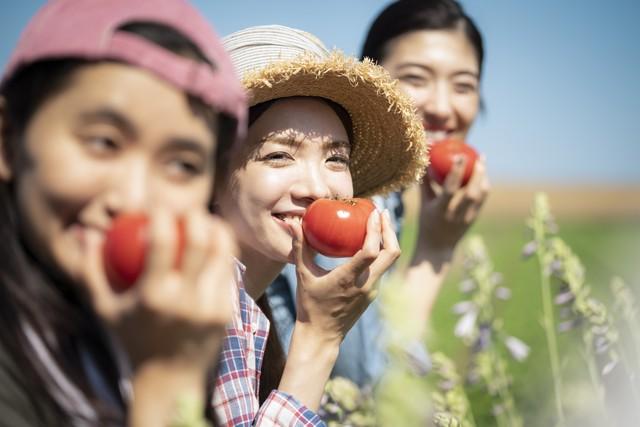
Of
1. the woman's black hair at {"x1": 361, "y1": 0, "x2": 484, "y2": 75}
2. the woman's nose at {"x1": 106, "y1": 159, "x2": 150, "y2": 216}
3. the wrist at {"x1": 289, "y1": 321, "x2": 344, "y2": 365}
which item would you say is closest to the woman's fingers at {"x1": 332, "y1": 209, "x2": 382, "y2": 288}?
the wrist at {"x1": 289, "y1": 321, "x2": 344, "y2": 365}

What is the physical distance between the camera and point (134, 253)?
114cm

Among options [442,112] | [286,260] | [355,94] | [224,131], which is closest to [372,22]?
[442,112]

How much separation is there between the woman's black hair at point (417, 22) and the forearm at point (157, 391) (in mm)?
2623

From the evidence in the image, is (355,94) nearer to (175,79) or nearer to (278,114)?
(278,114)

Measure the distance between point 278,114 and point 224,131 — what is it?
Result: 846 mm

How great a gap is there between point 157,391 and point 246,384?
2.74ft

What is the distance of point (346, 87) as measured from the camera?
2.32 metres

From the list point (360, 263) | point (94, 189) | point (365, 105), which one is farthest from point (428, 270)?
point (94, 189)

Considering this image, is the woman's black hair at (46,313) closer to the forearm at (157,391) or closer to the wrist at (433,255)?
the forearm at (157,391)

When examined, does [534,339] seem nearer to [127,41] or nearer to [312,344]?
[312,344]

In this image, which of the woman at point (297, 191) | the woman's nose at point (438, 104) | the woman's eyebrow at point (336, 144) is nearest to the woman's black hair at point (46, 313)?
the woman at point (297, 191)

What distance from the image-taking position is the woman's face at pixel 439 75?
11.3 feet

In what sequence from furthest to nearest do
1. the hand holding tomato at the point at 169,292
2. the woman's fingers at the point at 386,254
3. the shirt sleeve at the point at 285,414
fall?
the woman's fingers at the point at 386,254, the shirt sleeve at the point at 285,414, the hand holding tomato at the point at 169,292

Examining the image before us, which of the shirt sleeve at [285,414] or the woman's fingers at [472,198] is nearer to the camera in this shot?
the shirt sleeve at [285,414]
